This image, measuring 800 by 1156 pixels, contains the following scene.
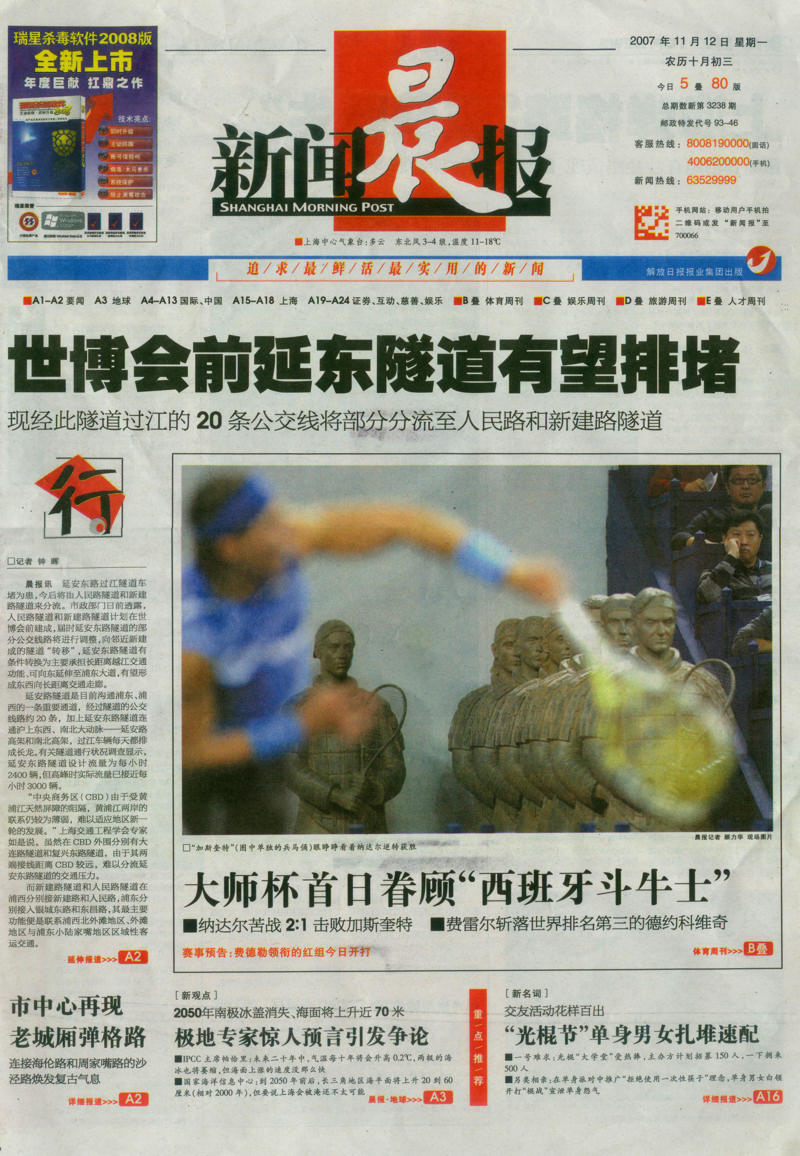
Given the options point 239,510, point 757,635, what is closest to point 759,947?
point 757,635

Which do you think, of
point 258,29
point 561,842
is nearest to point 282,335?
point 258,29

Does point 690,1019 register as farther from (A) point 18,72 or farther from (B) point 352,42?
(A) point 18,72

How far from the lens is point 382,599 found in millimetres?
1629

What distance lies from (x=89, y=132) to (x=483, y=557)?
788 millimetres

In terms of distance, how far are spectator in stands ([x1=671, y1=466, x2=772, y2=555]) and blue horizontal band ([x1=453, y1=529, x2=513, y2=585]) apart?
23 cm

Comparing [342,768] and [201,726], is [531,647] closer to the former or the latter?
[342,768]

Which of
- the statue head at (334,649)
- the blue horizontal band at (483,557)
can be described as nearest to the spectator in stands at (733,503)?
the blue horizontal band at (483,557)

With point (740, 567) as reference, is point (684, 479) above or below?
above

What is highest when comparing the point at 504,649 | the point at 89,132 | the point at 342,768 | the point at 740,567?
the point at 89,132

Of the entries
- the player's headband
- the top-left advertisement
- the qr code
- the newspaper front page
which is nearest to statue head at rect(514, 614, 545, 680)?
the newspaper front page

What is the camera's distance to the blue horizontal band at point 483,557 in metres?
1.63

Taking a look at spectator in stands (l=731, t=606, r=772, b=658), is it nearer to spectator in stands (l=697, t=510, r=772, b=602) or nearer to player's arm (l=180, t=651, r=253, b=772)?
spectator in stands (l=697, t=510, r=772, b=602)

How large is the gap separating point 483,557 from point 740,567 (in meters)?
0.35

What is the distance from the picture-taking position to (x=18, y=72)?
5.34ft
